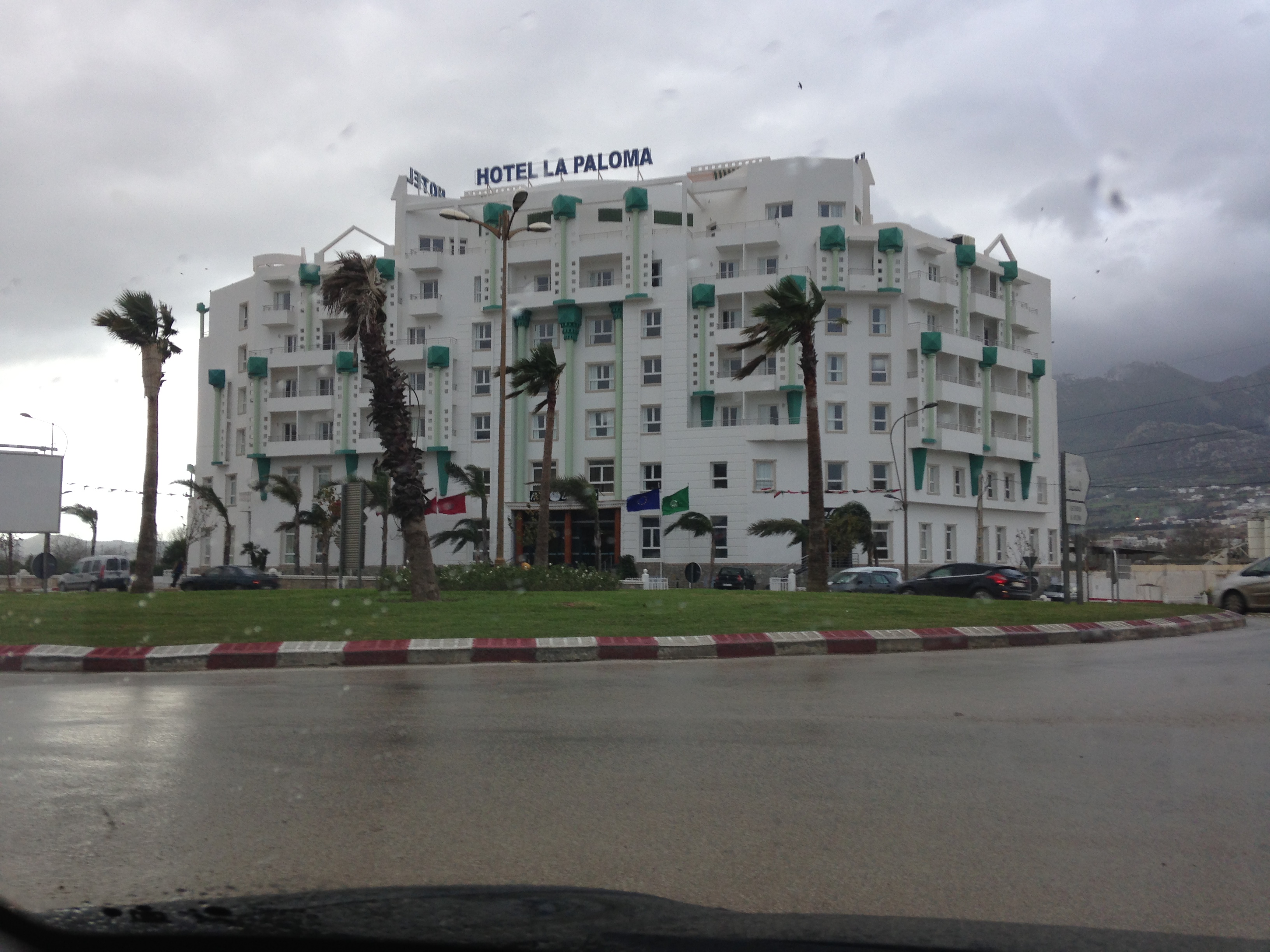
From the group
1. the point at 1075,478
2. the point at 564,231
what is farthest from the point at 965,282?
the point at 1075,478

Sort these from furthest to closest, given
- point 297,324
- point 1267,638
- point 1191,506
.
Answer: point 1191,506 < point 297,324 < point 1267,638

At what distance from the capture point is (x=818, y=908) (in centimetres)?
422

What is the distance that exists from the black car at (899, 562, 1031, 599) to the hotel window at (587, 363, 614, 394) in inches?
1404

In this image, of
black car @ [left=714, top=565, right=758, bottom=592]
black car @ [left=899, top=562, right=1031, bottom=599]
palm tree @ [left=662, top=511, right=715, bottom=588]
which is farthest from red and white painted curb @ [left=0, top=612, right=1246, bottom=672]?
palm tree @ [left=662, top=511, right=715, bottom=588]

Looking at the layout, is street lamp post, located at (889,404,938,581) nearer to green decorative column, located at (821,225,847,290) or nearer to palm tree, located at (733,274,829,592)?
green decorative column, located at (821,225,847,290)

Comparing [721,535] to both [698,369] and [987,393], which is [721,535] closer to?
[698,369]

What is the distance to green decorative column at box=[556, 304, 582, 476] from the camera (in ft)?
209

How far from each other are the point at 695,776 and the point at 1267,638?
543 inches

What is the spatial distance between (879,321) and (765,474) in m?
11.2

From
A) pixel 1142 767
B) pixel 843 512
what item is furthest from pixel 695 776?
pixel 843 512

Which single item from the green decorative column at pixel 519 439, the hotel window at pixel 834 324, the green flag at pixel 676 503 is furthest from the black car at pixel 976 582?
the green decorative column at pixel 519 439

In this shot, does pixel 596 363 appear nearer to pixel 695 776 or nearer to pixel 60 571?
pixel 60 571

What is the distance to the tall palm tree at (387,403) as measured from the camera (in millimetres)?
22734

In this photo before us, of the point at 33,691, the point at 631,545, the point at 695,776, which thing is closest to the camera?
the point at 695,776
